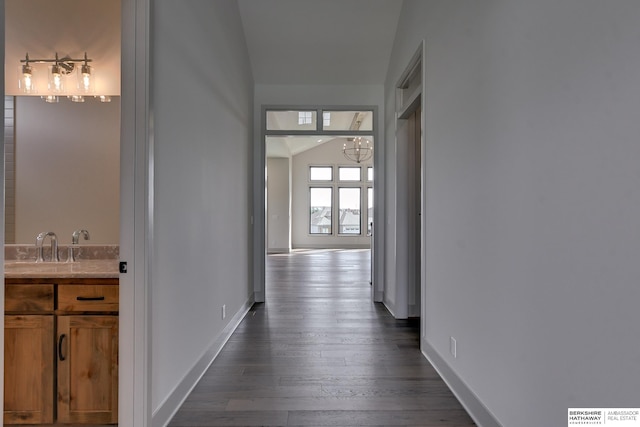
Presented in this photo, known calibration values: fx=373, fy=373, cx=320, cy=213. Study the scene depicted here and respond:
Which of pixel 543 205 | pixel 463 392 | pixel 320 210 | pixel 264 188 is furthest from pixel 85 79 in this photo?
pixel 320 210

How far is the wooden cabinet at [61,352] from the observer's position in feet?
6.65

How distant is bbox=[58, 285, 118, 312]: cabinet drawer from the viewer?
6.75 feet

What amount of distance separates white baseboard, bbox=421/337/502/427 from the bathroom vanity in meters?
2.05

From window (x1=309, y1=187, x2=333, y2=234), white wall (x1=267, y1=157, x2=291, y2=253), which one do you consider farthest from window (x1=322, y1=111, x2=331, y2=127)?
window (x1=309, y1=187, x2=333, y2=234)

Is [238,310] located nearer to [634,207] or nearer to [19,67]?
[19,67]

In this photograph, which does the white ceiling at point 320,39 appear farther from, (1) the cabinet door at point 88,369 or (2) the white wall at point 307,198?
(2) the white wall at point 307,198

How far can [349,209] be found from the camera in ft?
44.3

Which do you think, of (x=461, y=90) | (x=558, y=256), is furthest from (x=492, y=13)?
(x=558, y=256)

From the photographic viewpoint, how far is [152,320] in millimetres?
2008

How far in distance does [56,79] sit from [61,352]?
6.52 ft

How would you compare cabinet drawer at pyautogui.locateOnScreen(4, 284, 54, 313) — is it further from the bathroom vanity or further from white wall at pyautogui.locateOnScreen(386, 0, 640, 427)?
white wall at pyautogui.locateOnScreen(386, 0, 640, 427)

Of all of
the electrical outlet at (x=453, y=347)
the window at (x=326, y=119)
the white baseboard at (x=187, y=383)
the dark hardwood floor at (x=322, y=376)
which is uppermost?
the window at (x=326, y=119)

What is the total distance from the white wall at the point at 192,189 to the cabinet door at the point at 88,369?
25 centimetres

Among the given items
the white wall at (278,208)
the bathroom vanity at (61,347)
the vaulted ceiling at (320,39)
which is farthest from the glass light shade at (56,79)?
the white wall at (278,208)
